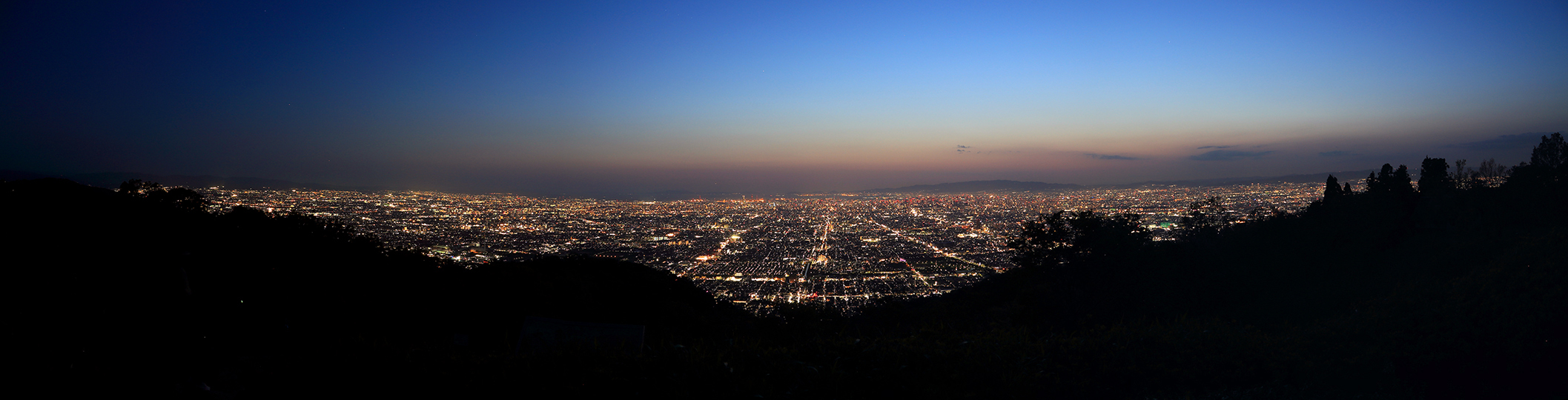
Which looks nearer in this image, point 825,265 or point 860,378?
point 860,378

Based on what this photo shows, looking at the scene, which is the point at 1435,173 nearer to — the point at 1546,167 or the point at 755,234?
the point at 1546,167

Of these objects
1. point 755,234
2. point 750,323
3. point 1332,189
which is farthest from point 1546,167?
point 755,234

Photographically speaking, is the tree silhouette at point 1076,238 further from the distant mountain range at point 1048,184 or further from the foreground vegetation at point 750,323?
the distant mountain range at point 1048,184

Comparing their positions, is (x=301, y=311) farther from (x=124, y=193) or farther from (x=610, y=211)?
(x=610, y=211)

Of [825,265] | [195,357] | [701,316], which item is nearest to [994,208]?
[825,265]

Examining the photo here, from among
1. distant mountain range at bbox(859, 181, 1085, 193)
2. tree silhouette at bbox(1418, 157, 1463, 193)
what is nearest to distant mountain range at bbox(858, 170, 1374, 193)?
distant mountain range at bbox(859, 181, 1085, 193)

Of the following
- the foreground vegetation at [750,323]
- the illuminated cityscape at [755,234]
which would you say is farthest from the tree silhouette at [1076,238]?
the illuminated cityscape at [755,234]
